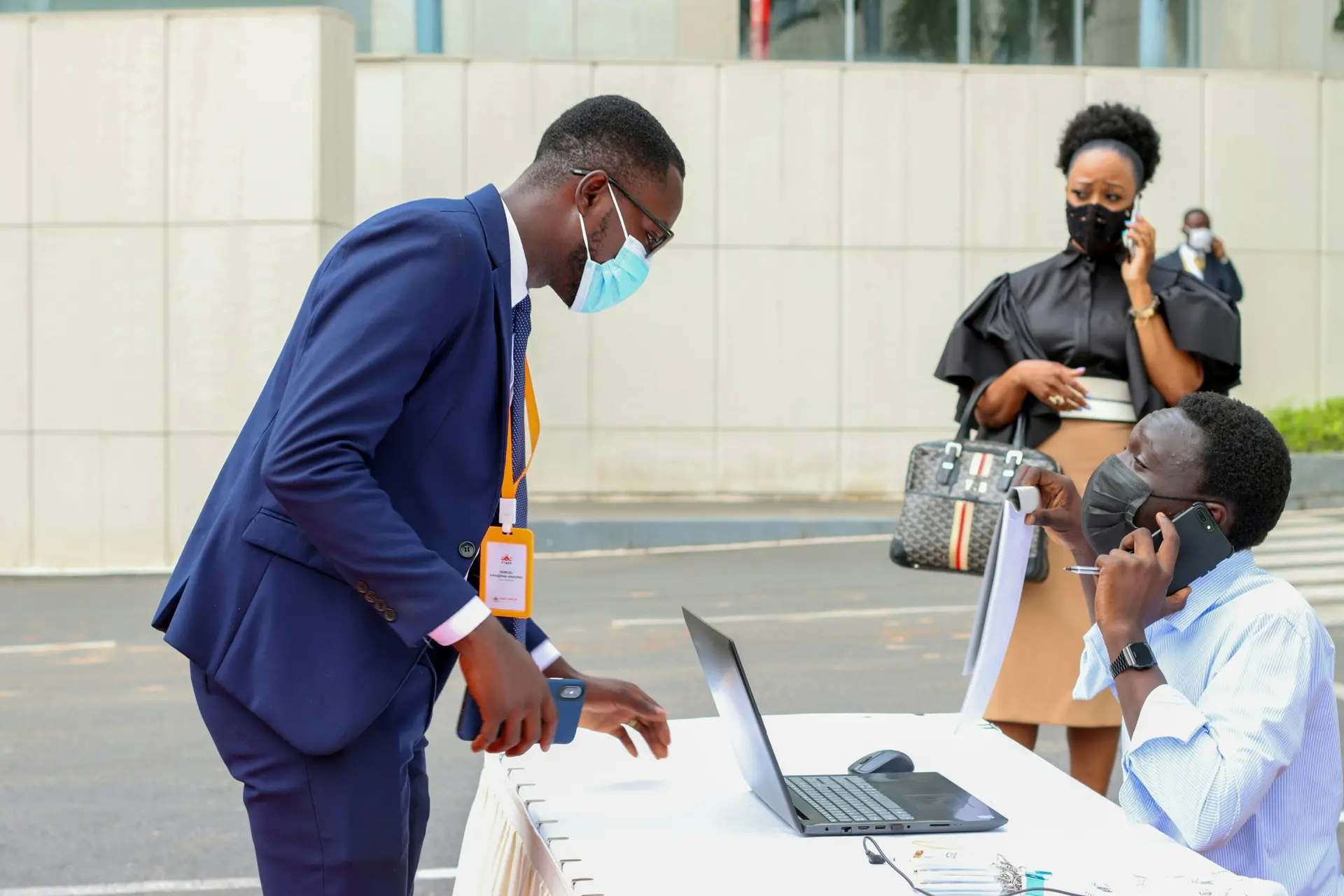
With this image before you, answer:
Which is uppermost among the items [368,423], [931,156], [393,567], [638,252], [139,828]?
[931,156]

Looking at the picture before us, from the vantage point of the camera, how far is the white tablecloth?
88.6 inches

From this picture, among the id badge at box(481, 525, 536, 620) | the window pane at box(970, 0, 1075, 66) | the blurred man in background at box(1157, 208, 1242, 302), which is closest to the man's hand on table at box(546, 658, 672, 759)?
the id badge at box(481, 525, 536, 620)

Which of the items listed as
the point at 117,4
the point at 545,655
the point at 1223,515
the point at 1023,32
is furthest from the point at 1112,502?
the point at 1023,32

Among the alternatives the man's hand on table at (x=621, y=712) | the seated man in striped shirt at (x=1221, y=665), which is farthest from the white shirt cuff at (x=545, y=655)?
the seated man in striped shirt at (x=1221, y=665)

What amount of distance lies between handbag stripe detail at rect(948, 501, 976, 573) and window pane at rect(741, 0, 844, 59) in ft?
45.3

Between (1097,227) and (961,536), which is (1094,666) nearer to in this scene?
(961,536)

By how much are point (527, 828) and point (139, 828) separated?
345 cm

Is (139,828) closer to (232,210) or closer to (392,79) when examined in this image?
(232,210)

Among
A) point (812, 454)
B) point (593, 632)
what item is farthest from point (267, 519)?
point (812, 454)

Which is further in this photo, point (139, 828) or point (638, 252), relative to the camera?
point (139, 828)

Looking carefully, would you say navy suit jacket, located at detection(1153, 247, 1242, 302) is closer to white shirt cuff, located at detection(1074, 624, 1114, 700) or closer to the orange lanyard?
white shirt cuff, located at detection(1074, 624, 1114, 700)

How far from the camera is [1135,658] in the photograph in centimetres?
265

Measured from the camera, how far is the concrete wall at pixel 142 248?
39.7 feet

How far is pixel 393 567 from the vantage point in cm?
218
